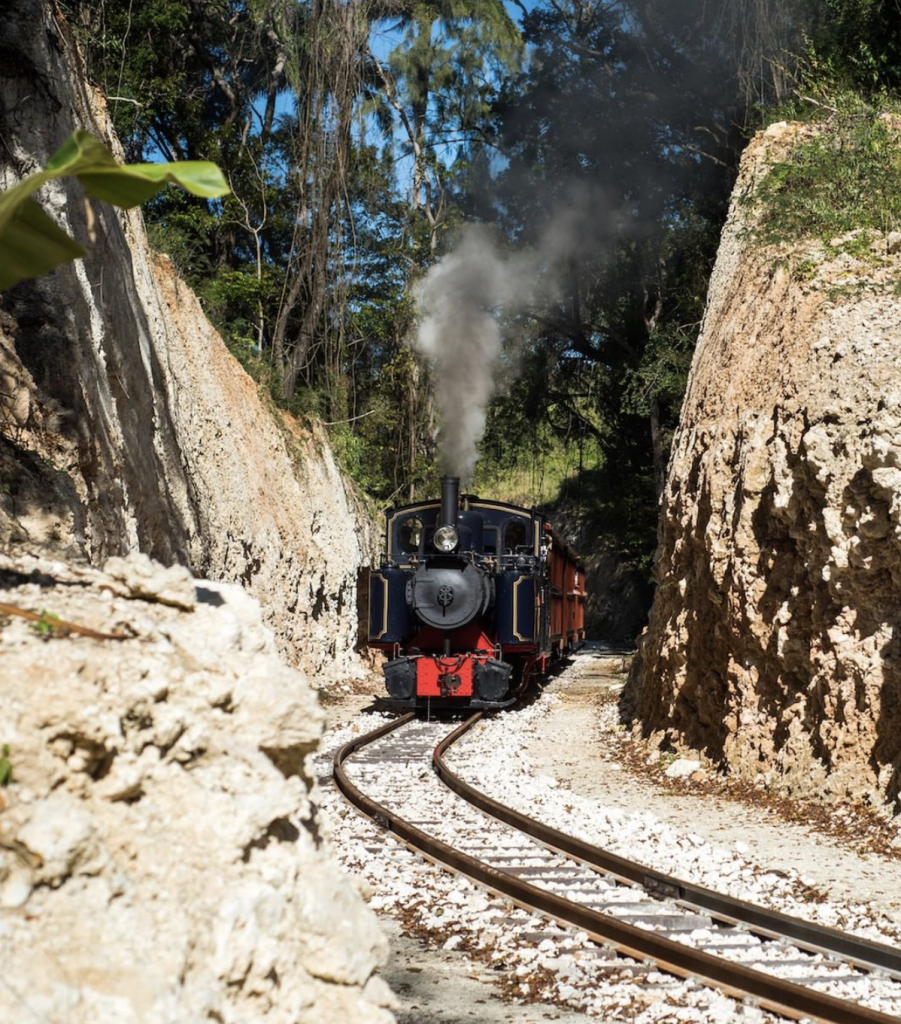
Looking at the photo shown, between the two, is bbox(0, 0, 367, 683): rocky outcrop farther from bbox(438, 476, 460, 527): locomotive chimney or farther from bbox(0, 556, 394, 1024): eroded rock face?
bbox(438, 476, 460, 527): locomotive chimney

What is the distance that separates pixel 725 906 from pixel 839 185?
9618 mm

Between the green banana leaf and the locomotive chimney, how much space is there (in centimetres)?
1190

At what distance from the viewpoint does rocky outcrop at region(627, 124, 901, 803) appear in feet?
27.8

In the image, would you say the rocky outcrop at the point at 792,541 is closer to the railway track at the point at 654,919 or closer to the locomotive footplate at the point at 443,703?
the locomotive footplate at the point at 443,703

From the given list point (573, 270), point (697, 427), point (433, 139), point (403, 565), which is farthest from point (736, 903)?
point (433, 139)

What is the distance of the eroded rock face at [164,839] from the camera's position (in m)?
2.50

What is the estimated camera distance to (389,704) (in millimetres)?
15453

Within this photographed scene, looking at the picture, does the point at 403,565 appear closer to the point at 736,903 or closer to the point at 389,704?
the point at 389,704

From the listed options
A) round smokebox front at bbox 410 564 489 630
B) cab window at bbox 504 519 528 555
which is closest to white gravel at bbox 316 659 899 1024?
round smokebox front at bbox 410 564 489 630

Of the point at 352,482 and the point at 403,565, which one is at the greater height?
the point at 352,482

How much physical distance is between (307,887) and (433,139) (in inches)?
1220

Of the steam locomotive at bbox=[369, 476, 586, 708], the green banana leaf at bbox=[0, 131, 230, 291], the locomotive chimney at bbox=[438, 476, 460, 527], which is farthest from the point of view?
the locomotive chimney at bbox=[438, 476, 460, 527]

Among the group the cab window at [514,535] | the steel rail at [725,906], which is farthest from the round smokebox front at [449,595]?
the steel rail at [725,906]

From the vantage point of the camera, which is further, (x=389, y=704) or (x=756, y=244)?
(x=389, y=704)
